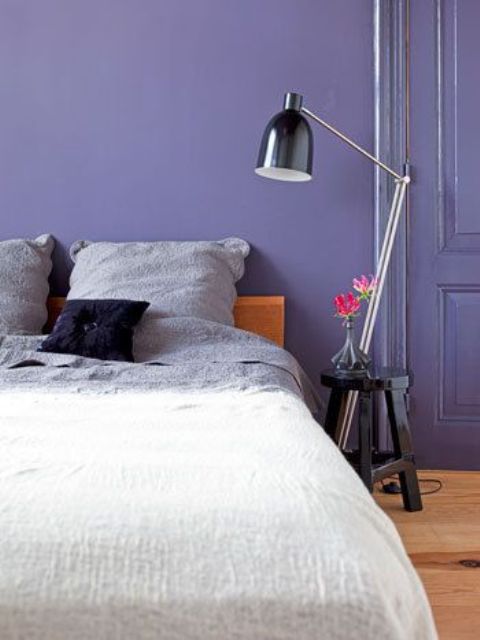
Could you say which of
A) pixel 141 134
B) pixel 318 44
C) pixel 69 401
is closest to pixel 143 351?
pixel 69 401

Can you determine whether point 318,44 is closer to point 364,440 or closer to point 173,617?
point 364,440

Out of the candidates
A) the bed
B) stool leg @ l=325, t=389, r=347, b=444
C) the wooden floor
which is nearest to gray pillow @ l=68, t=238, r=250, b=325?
stool leg @ l=325, t=389, r=347, b=444

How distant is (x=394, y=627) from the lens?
0.60 meters

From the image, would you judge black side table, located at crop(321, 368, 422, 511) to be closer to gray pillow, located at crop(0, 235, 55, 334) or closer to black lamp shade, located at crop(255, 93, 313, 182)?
black lamp shade, located at crop(255, 93, 313, 182)

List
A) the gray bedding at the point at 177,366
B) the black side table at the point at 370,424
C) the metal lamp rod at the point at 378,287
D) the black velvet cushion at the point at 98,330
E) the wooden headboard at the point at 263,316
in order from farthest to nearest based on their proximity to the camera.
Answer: the wooden headboard at the point at 263,316, the metal lamp rod at the point at 378,287, the black side table at the point at 370,424, the black velvet cushion at the point at 98,330, the gray bedding at the point at 177,366

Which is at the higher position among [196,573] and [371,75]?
[371,75]

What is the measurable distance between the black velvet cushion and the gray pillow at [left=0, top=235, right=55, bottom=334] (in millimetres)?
271

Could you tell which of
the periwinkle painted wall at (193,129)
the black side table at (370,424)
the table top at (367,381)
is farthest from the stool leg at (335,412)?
the periwinkle painted wall at (193,129)

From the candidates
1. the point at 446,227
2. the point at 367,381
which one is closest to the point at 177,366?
the point at 367,381

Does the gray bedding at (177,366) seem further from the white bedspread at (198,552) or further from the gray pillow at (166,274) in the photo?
the white bedspread at (198,552)

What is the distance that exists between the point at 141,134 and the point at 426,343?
4.45 ft

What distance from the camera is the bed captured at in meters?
0.59

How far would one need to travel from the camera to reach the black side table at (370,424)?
2102 mm

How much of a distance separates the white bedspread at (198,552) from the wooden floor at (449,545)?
2.63 feet
